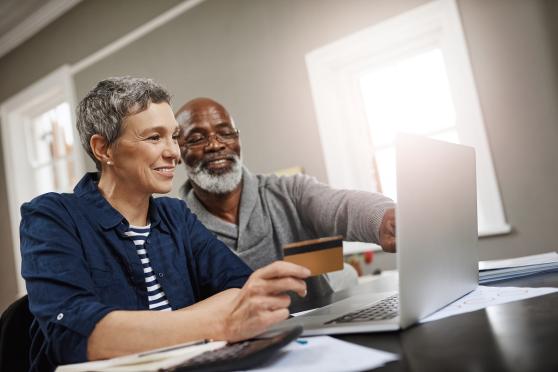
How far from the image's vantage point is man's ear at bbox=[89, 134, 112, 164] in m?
1.25

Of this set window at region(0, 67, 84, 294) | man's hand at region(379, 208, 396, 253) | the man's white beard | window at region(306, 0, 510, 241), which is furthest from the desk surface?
window at region(0, 67, 84, 294)

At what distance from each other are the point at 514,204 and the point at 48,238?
7.73 ft

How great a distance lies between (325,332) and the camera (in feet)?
2.61

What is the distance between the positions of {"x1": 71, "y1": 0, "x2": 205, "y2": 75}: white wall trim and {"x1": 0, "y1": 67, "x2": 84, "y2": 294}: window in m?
0.22

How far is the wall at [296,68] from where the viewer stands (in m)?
2.54

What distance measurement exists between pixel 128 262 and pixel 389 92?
2.41 meters

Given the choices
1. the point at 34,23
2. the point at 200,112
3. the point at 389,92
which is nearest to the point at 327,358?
the point at 200,112

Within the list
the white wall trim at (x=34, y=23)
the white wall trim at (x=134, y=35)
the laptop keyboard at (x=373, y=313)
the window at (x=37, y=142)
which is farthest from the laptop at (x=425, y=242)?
the white wall trim at (x=34, y=23)

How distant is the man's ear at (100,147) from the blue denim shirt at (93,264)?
0.23ft

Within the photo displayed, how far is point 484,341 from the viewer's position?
0.60 meters

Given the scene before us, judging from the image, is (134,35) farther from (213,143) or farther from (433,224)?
(433,224)

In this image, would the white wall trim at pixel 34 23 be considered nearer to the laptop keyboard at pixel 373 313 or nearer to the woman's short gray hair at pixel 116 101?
the woman's short gray hair at pixel 116 101

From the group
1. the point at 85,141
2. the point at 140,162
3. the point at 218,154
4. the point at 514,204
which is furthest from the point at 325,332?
the point at 514,204

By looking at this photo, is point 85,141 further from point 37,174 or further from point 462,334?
point 37,174
